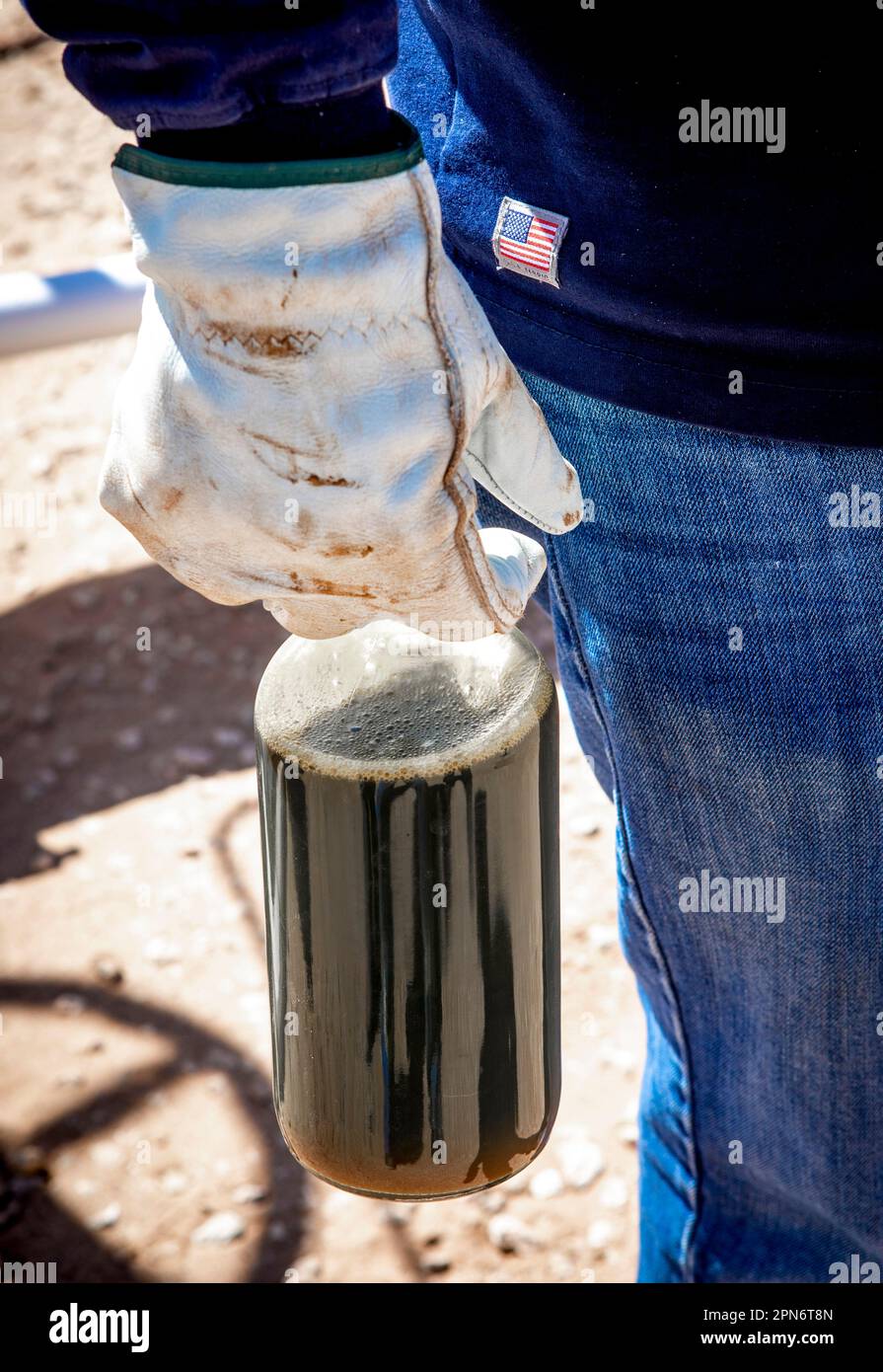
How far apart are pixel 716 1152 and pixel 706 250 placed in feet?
2.39

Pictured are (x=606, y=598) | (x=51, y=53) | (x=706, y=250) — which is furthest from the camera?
(x=51, y=53)

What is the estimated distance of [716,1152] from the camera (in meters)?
1.18

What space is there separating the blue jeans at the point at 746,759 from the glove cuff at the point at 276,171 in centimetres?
23

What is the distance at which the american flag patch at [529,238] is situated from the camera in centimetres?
87

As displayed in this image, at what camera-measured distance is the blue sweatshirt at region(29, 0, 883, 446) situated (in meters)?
0.69

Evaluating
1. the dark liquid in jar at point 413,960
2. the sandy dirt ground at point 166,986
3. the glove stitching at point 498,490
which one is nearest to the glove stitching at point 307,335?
the glove stitching at point 498,490

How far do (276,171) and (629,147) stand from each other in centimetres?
22

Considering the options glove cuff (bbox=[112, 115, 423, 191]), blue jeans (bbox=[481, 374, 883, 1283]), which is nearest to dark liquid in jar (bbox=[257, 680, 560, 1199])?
blue jeans (bbox=[481, 374, 883, 1283])

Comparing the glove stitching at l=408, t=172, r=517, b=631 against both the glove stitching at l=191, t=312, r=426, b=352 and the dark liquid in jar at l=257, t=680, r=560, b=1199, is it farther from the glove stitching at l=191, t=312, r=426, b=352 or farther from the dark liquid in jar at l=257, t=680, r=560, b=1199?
the dark liquid in jar at l=257, t=680, r=560, b=1199

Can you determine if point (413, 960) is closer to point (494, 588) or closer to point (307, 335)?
point (494, 588)

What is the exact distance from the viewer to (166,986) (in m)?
2.08

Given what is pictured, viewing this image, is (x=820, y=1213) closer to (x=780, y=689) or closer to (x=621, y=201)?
(x=780, y=689)

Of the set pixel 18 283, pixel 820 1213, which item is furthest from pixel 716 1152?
pixel 18 283

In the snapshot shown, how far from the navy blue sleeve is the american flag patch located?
0.17m
